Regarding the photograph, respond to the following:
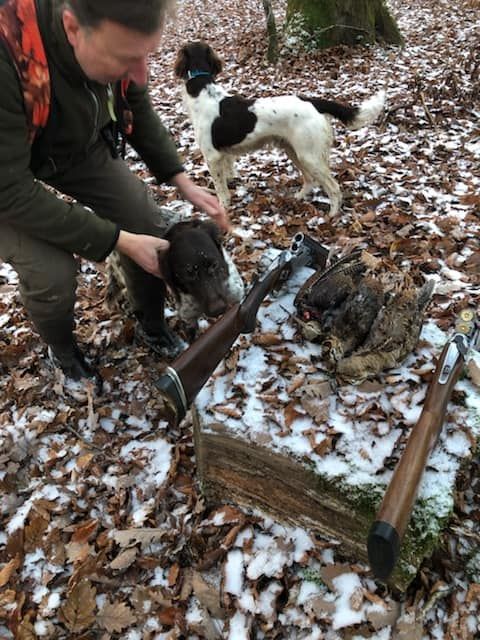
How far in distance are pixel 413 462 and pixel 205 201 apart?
6.74ft

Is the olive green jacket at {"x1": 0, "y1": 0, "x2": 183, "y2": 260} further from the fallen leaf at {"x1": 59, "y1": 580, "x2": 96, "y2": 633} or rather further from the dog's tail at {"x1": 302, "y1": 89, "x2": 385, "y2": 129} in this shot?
the dog's tail at {"x1": 302, "y1": 89, "x2": 385, "y2": 129}

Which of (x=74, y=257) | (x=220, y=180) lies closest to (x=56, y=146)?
(x=74, y=257)

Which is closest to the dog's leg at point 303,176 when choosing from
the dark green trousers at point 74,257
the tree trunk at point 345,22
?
the dark green trousers at point 74,257

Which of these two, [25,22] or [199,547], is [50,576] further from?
[25,22]

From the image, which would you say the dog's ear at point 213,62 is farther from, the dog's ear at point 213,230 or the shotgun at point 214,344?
the shotgun at point 214,344

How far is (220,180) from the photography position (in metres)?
5.45

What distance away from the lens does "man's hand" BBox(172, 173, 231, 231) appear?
3068mm

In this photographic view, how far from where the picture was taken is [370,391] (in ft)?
8.41

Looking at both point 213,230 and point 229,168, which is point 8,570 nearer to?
point 213,230

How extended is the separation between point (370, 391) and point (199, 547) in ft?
4.25

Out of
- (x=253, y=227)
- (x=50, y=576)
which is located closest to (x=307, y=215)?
(x=253, y=227)

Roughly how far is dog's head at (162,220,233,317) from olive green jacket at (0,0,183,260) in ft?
1.46

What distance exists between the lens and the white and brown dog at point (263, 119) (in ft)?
16.0

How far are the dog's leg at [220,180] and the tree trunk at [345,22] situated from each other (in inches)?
200
